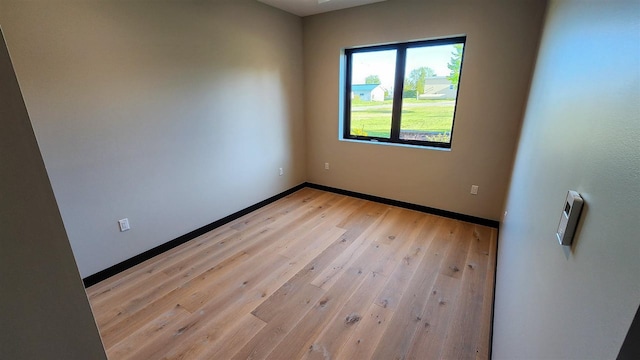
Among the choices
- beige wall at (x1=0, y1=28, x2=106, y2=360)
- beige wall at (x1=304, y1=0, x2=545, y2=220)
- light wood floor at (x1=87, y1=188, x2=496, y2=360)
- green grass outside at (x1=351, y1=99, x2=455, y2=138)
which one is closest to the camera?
beige wall at (x1=0, y1=28, x2=106, y2=360)

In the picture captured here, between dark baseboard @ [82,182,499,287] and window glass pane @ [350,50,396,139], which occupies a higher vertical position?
window glass pane @ [350,50,396,139]

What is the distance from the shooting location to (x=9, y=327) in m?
0.57

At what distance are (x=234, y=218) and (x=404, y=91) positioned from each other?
270 centimetres

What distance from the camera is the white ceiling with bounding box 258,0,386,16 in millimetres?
3137

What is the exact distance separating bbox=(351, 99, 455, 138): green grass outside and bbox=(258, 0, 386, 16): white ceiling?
118 cm

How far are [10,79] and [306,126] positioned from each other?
3.82 metres

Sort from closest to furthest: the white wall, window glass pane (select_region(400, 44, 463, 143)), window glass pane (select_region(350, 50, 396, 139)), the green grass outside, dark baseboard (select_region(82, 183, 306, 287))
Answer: the white wall
dark baseboard (select_region(82, 183, 306, 287))
window glass pane (select_region(400, 44, 463, 143))
the green grass outside
window glass pane (select_region(350, 50, 396, 139))

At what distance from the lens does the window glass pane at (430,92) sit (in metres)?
3.06

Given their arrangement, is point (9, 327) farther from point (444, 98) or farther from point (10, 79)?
point (444, 98)

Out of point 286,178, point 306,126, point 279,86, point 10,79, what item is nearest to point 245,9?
point 279,86

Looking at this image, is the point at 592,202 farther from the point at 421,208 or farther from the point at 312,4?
the point at 312,4

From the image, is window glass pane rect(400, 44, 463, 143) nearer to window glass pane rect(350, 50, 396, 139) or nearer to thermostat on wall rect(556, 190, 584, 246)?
window glass pane rect(350, 50, 396, 139)

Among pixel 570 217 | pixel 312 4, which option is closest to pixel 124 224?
pixel 570 217

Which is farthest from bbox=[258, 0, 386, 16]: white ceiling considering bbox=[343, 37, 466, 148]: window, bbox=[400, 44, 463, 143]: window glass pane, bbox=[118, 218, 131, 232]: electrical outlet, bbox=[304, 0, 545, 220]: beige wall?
bbox=[118, 218, 131, 232]: electrical outlet
